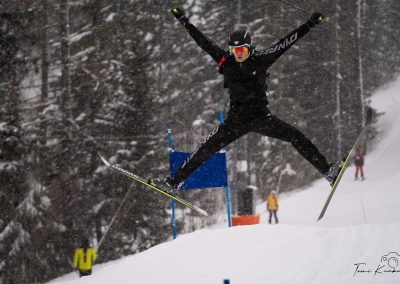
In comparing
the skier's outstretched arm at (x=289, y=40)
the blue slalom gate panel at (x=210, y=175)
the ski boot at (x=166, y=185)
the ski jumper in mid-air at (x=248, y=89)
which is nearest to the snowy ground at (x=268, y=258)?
the ski boot at (x=166, y=185)

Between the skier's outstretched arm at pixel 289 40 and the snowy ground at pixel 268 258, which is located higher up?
the skier's outstretched arm at pixel 289 40

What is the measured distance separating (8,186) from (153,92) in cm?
571

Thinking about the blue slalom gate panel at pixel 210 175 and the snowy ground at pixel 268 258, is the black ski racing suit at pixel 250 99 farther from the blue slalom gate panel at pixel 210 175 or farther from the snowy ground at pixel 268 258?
the blue slalom gate panel at pixel 210 175

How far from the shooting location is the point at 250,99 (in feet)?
17.9

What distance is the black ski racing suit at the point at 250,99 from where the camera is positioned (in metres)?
5.34

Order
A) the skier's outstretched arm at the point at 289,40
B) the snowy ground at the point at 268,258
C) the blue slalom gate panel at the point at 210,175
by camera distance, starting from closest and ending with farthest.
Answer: the snowy ground at the point at 268,258, the skier's outstretched arm at the point at 289,40, the blue slalom gate panel at the point at 210,175

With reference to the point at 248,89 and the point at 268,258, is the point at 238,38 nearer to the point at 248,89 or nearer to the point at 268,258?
the point at 248,89

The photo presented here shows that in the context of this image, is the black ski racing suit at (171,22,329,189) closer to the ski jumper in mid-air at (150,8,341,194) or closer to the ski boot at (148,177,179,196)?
the ski jumper in mid-air at (150,8,341,194)

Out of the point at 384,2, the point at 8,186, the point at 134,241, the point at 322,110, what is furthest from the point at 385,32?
the point at 8,186

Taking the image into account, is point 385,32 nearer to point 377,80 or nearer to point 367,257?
point 377,80

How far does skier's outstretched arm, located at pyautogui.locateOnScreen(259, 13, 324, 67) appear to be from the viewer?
17.2 feet

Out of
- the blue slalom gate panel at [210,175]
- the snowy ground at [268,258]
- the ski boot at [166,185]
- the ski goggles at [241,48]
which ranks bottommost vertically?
the snowy ground at [268,258]

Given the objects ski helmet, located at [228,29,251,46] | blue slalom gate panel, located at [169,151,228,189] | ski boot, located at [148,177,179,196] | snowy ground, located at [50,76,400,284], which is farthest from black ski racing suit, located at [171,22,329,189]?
blue slalom gate panel, located at [169,151,228,189]

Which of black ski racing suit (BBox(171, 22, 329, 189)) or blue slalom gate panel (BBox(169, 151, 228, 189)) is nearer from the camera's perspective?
black ski racing suit (BBox(171, 22, 329, 189))
